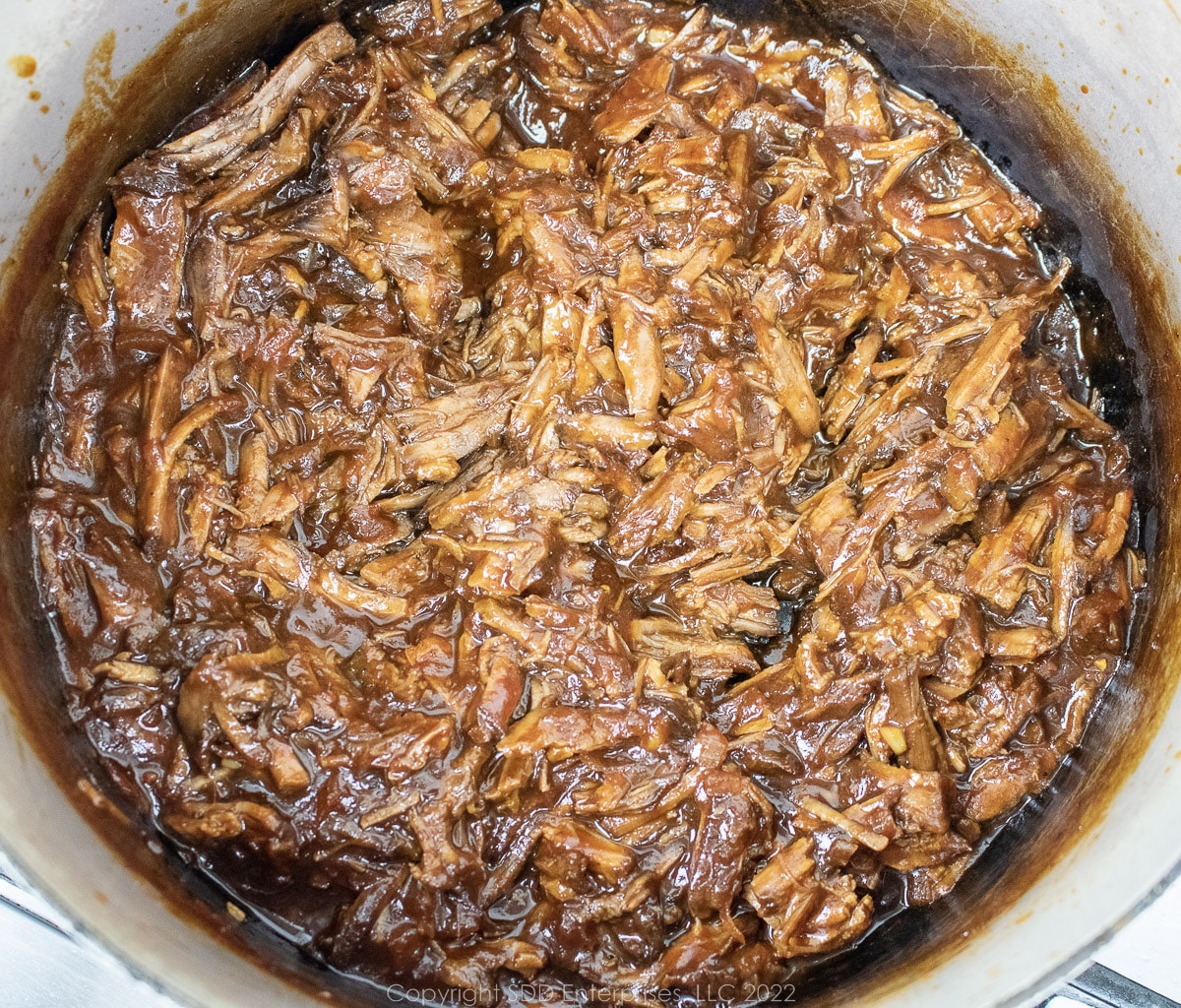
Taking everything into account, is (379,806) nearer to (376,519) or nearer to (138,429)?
(376,519)

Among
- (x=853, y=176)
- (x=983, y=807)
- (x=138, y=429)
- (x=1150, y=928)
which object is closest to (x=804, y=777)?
(x=983, y=807)

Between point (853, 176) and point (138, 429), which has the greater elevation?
point (853, 176)

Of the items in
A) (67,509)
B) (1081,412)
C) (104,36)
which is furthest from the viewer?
(1081,412)

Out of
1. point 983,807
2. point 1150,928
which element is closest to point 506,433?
point 983,807

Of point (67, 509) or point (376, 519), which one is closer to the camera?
point (67, 509)

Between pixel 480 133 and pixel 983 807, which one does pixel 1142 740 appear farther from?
pixel 480 133

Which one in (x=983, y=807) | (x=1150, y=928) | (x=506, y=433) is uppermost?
(x=506, y=433)

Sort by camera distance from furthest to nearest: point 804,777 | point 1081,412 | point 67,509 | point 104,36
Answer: point 1081,412 < point 804,777 < point 67,509 < point 104,36
